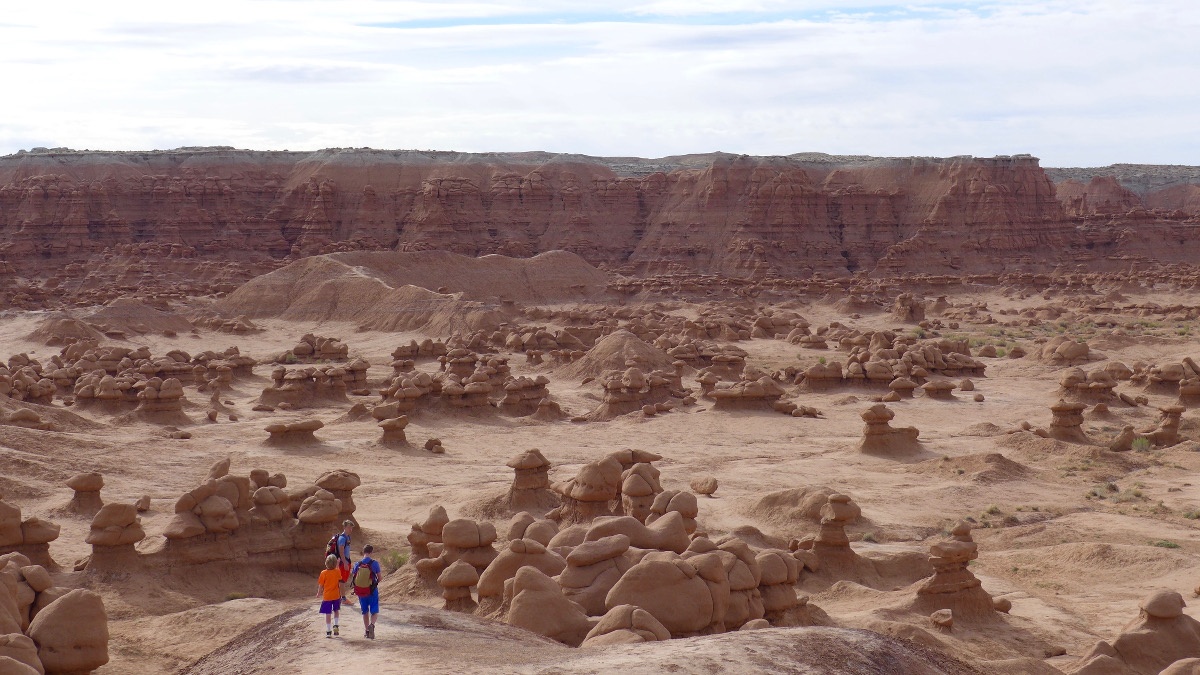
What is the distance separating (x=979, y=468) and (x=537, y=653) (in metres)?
13.6

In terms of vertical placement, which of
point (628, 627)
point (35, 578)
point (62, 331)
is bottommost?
point (62, 331)

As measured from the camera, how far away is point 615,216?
8350 centimetres

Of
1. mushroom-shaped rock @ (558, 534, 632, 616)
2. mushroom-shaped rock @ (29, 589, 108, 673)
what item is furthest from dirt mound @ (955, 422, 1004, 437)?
mushroom-shaped rock @ (29, 589, 108, 673)

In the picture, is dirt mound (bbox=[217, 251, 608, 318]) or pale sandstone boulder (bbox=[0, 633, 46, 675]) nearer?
pale sandstone boulder (bbox=[0, 633, 46, 675])

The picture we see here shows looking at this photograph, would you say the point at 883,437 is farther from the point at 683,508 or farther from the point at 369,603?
the point at 369,603

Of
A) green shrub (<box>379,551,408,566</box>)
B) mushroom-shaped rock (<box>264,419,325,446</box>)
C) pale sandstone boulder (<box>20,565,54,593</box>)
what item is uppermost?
pale sandstone boulder (<box>20,565,54,593</box>)

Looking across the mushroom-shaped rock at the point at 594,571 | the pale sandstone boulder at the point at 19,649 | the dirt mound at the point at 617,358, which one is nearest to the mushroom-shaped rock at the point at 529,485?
the mushroom-shaped rock at the point at 594,571

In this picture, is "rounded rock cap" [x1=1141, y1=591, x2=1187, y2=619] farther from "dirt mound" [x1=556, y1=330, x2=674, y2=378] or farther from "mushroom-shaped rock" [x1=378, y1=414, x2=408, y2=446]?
"dirt mound" [x1=556, y1=330, x2=674, y2=378]

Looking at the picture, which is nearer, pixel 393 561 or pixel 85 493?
pixel 393 561

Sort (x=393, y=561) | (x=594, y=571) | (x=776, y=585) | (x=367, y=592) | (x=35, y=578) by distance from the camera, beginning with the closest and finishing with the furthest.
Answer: (x=367, y=592), (x=35, y=578), (x=594, y=571), (x=776, y=585), (x=393, y=561)

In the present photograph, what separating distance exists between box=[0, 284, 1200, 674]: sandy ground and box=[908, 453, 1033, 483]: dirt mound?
5 centimetres

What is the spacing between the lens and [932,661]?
29.1ft

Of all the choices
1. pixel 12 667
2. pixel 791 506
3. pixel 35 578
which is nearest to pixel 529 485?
pixel 791 506

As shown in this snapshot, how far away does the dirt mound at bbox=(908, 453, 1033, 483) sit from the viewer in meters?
19.6
